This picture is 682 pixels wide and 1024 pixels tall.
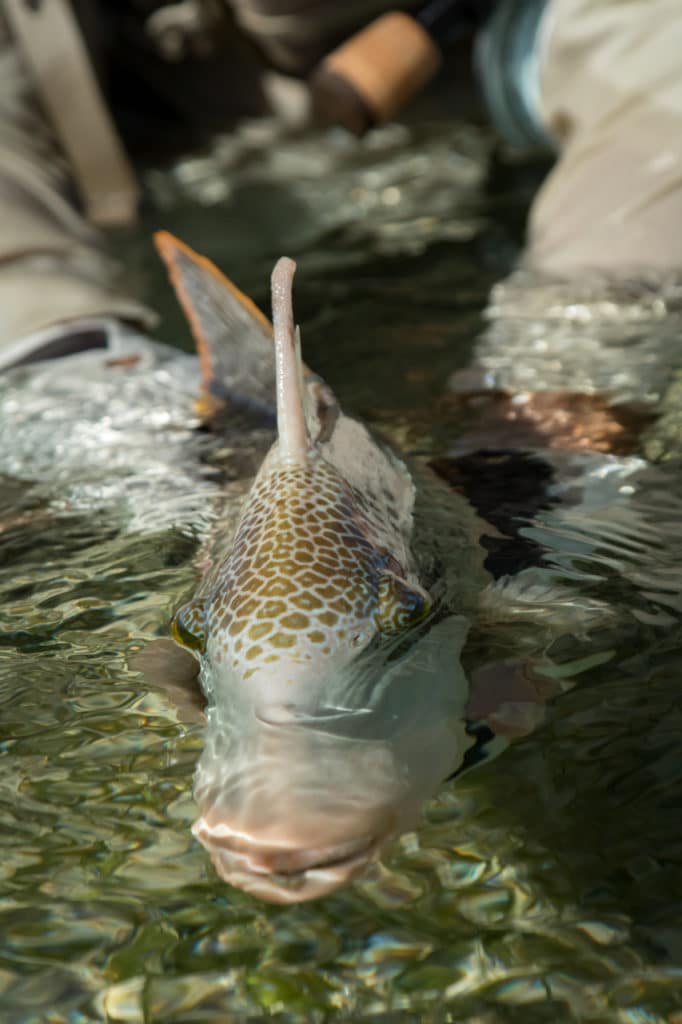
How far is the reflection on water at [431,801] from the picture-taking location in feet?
3.88

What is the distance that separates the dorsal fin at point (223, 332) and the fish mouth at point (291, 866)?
47.1 inches

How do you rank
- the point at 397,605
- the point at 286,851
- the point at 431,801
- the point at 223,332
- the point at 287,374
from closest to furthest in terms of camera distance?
the point at 286,851
the point at 431,801
the point at 397,605
the point at 287,374
the point at 223,332

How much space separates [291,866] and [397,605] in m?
0.42

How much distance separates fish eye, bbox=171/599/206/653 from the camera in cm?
Answer: 151

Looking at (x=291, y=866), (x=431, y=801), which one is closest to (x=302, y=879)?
(x=291, y=866)

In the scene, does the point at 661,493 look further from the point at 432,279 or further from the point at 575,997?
the point at 432,279

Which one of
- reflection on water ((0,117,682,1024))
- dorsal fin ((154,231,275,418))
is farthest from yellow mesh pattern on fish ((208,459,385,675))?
dorsal fin ((154,231,275,418))

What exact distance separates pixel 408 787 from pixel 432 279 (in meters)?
2.51

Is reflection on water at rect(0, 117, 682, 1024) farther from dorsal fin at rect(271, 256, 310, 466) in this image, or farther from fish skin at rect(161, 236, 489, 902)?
dorsal fin at rect(271, 256, 310, 466)

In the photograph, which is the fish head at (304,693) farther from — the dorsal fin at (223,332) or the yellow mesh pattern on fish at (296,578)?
the dorsal fin at (223,332)

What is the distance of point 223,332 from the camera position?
2.33m

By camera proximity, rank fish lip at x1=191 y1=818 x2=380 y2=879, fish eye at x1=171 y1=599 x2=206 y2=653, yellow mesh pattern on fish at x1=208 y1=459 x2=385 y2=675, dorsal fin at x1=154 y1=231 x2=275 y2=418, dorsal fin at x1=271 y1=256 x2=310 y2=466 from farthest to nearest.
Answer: dorsal fin at x1=154 y1=231 x2=275 y2=418, dorsal fin at x1=271 y1=256 x2=310 y2=466, fish eye at x1=171 y1=599 x2=206 y2=653, yellow mesh pattern on fish at x1=208 y1=459 x2=385 y2=675, fish lip at x1=191 y1=818 x2=380 y2=879

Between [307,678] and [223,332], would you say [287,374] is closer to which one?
[307,678]

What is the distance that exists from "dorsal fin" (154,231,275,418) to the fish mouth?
120cm
